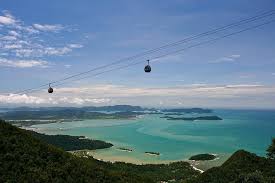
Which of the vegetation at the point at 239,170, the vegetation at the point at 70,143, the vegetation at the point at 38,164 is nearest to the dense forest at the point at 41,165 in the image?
the vegetation at the point at 38,164

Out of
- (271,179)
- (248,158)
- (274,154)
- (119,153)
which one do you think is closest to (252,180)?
(271,179)

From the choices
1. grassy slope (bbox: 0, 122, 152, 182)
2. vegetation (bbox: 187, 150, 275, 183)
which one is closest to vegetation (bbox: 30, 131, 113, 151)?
vegetation (bbox: 187, 150, 275, 183)

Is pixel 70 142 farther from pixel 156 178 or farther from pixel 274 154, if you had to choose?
pixel 274 154

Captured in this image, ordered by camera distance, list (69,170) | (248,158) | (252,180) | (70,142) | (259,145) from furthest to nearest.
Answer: (259,145), (70,142), (248,158), (252,180), (69,170)

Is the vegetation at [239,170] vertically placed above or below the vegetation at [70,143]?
above

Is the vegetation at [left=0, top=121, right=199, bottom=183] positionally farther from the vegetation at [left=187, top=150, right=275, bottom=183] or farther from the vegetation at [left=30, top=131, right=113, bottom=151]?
the vegetation at [left=30, top=131, right=113, bottom=151]

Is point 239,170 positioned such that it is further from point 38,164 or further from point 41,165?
point 38,164

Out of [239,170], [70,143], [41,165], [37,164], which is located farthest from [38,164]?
[70,143]

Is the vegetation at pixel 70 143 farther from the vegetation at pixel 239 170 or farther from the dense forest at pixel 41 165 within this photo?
the dense forest at pixel 41 165
